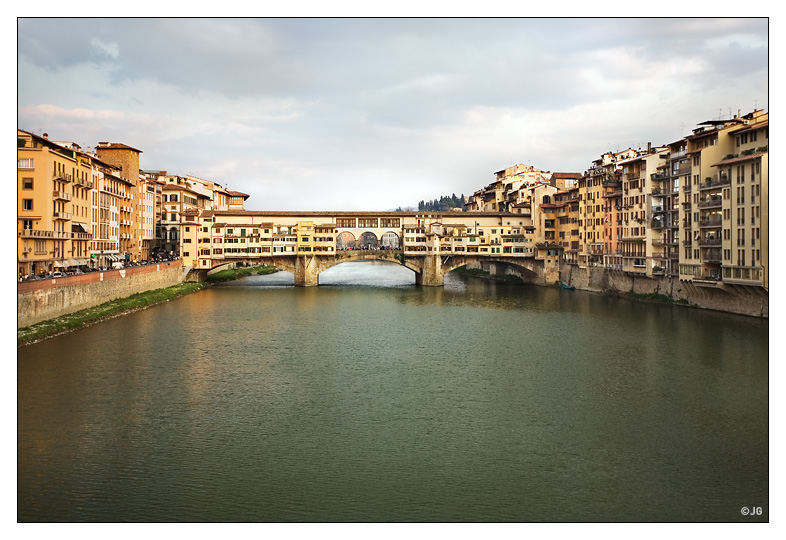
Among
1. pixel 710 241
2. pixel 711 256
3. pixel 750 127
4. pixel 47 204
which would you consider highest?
pixel 750 127

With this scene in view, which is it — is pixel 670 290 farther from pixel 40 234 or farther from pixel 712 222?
pixel 40 234

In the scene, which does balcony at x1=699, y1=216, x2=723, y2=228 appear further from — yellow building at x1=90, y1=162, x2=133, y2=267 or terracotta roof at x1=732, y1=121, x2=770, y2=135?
yellow building at x1=90, y1=162, x2=133, y2=267

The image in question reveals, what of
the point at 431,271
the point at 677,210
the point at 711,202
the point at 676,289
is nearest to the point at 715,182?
the point at 711,202

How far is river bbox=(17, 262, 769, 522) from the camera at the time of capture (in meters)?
13.1

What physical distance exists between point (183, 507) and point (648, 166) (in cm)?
4201

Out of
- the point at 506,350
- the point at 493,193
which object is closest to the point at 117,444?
the point at 506,350

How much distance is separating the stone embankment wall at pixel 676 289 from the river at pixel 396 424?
5.51 ft

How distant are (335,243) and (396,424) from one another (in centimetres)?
4710

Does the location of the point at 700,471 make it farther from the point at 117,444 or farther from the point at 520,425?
the point at 117,444

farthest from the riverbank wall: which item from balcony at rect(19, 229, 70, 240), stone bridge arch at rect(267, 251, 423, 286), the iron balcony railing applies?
balcony at rect(19, 229, 70, 240)

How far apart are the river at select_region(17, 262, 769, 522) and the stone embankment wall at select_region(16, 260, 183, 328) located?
1.93 meters

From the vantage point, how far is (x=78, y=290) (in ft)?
115

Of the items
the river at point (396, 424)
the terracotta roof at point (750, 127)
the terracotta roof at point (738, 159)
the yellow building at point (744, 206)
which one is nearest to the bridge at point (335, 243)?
the yellow building at point (744, 206)

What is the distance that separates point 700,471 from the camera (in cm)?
1445
